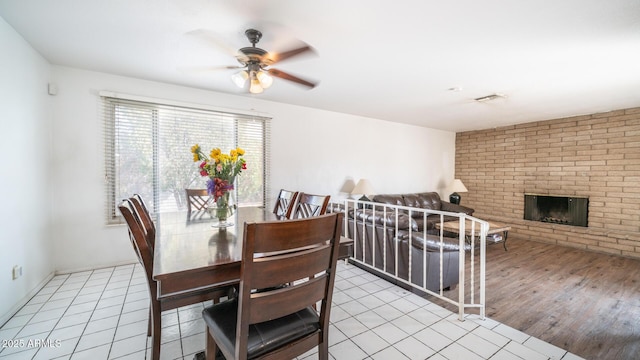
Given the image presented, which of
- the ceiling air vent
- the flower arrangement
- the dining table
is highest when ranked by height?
the ceiling air vent

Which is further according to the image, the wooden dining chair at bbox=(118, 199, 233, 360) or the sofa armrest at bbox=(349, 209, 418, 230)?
the sofa armrest at bbox=(349, 209, 418, 230)

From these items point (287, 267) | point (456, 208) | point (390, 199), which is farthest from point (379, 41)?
point (456, 208)

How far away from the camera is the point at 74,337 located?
1.80m

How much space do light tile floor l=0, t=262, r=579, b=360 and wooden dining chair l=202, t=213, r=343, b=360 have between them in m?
0.66

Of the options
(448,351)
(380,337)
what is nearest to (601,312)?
(448,351)

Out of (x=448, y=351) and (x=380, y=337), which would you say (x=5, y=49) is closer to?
(x=380, y=337)

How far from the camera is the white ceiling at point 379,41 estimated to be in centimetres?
175

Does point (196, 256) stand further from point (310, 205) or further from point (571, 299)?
point (571, 299)

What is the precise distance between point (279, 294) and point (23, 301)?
2.77 m

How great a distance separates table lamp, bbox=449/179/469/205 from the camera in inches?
238

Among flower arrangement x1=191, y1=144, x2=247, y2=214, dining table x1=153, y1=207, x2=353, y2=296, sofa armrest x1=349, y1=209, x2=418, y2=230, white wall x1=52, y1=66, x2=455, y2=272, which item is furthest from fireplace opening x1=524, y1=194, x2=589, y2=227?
flower arrangement x1=191, y1=144, x2=247, y2=214

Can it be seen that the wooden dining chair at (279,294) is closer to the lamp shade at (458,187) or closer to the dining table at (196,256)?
the dining table at (196,256)

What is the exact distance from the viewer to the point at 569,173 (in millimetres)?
4820

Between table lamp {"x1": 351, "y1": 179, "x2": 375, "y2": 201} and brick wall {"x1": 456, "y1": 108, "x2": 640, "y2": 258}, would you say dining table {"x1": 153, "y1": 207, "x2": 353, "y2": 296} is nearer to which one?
table lamp {"x1": 351, "y1": 179, "x2": 375, "y2": 201}
